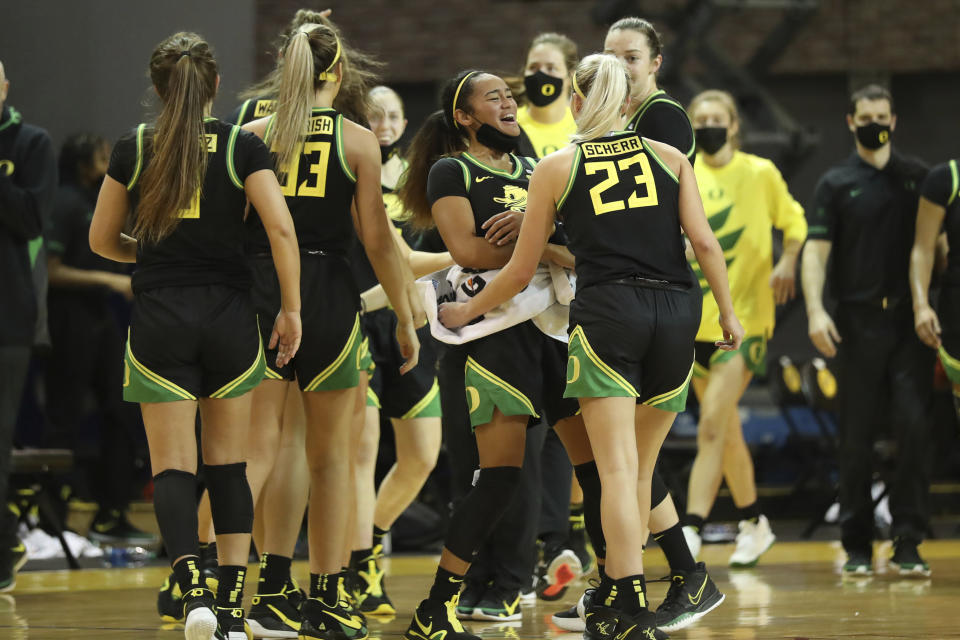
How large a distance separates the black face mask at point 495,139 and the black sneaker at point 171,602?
68.5 inches

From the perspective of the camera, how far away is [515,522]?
4633mm

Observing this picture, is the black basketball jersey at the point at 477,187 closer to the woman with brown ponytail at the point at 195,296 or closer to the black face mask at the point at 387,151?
the woman with brown ponytail at the point at 195,296

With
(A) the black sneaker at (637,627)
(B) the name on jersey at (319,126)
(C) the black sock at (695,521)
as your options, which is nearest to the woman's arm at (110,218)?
(B) the name on jersey at (319,126)

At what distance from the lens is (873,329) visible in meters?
5.99

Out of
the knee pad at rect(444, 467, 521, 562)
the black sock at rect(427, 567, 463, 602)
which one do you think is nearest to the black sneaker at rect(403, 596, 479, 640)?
the black sock at rect(427, 567, 463, 602)

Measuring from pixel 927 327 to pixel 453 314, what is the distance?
260cm

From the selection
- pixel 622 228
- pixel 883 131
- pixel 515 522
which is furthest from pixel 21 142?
pixel 883 131

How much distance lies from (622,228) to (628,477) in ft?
2.17

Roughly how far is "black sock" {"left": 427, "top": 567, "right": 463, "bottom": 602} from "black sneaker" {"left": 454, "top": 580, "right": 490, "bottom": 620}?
0.77 m

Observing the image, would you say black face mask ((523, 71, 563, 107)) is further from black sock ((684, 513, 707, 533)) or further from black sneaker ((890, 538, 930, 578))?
black sneaker ((890, 538, 930, 578))

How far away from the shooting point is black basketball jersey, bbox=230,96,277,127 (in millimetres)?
4281

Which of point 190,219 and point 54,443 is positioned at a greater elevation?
point 190,219

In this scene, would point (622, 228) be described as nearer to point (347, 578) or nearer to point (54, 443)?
point (347, 578)

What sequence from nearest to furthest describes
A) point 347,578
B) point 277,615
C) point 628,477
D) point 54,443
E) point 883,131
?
point 628,477 → point 277,615 → point 347,578 → point 883,131 → point 54,443
